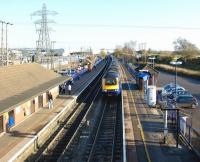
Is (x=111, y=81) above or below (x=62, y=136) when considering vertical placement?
above

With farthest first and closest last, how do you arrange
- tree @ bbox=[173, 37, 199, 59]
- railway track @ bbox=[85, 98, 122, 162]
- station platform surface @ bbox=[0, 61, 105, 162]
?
tree @ bbox=[173, 37, 199, 59], railway track @ bbox=[85, 98, 122, 162], station platform surface @ bbox=[0, 61, 105, 162]

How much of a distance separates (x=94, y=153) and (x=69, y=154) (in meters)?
1.23

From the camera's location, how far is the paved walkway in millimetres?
16859

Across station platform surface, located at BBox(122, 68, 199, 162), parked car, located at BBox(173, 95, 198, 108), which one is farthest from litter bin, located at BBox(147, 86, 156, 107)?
parked car, located at BBox(173, 95, 198, 108)

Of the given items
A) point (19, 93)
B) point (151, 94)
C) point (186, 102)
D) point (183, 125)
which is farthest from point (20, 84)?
point (186, 102)

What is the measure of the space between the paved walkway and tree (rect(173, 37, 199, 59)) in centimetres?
7813

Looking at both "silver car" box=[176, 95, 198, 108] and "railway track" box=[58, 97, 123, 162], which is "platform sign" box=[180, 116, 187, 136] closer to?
"railway track" box=[58, 97, 123, 162]

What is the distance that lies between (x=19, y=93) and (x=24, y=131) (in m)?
3.40

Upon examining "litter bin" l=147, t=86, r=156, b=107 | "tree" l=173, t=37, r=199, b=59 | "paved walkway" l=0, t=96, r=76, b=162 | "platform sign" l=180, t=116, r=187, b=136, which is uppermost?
"tree" l=173, t=37, r=199, b=59

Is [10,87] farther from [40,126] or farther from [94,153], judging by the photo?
[94,153]

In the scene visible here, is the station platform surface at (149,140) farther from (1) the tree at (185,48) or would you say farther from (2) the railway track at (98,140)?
(1) the tree at (185,48)

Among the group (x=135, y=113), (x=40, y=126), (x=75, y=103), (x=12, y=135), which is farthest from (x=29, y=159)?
(x=75, y=103)

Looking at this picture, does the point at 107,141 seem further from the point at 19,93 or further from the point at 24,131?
the point at 19,93

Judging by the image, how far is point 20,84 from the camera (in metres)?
26.2
